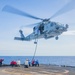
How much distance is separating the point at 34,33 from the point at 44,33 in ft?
13.7

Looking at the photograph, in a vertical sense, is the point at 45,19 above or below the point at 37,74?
above

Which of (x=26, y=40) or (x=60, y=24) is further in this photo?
(x=26, y=40)

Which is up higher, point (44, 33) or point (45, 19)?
point (45, 19)

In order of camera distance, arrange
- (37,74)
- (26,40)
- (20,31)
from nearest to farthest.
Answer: (37,74) < (26,40) < (20,31)

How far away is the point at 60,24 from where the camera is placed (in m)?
44.3

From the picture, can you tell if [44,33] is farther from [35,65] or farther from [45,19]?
[35,65]

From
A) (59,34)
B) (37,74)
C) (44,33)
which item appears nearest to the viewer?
(37,74)

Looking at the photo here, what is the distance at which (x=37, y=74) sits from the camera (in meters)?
34.2

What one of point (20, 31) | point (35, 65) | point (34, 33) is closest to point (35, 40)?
point (34, 33)

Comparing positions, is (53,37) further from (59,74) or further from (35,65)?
(59,74)

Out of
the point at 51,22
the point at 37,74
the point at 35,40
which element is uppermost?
the point at 51,22

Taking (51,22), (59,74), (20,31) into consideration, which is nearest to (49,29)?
(51,22)

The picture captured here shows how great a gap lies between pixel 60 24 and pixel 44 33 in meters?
4.53

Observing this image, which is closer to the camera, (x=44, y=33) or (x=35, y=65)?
(x=44, y=33)
